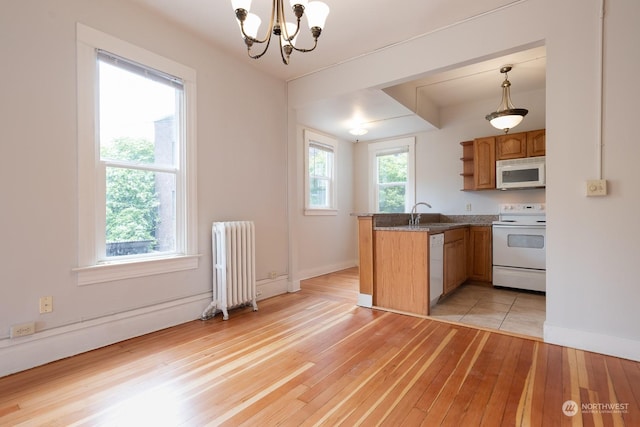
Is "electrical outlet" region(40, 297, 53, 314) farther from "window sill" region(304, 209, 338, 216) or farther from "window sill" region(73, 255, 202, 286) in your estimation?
"window sill" region(304, 209, 338, 216)

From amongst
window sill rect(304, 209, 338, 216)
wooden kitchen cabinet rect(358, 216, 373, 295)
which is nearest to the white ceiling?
window sill rect(304, 209, 338, 216)

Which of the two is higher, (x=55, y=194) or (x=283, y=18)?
(x=283, y=18)

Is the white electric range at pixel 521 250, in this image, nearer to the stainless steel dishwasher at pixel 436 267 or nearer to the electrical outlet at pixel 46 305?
the stainless steel dishwasher at pixel 436 267

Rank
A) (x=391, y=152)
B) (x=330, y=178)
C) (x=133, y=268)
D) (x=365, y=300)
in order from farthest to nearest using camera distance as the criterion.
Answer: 1. (x=391, y=152)
2. (x=330, y=178)
3. (x=365, y=300)
4. (x=133, y=268)

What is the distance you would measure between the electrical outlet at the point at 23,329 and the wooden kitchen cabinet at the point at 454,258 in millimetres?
3665

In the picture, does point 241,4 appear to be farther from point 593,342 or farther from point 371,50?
point 593,342

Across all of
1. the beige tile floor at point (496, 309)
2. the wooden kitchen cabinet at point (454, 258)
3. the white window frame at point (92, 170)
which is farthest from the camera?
the wooden kitchen cabinet at point (454, 258)

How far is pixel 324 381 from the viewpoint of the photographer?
1.91 m

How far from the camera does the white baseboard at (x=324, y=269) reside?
4996mm

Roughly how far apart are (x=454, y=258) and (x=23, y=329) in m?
4.12

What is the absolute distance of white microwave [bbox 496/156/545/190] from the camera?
13.5 ft

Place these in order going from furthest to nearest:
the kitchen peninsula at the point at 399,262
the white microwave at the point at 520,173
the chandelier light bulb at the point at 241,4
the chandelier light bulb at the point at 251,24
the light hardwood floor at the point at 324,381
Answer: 1. the white microwave at the point at 520,173
2. the kitchen peninsula at the point at 399,262
3. the chandelier light bulb at the point at 251,24
4. the chandelier light bulb at the point at 241,4
5. the light hardwood floor at the point at 324,381

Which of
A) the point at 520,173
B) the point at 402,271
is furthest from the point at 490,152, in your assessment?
the point at 402,271

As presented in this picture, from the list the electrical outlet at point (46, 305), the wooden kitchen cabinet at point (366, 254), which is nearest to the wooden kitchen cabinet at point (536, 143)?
the wooden kitchen cabinet at point (366, 254)
